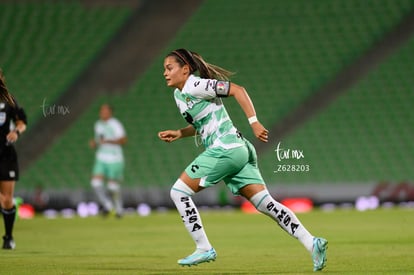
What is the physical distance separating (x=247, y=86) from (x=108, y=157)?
484 centimetres

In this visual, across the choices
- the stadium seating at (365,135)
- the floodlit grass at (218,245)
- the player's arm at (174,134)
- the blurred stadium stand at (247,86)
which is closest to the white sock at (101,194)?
the floodlit grass at (218,245)

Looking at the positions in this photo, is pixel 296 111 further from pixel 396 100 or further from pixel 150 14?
pixel 150 14

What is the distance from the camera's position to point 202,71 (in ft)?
27.5

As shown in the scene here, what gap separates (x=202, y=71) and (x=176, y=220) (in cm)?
996

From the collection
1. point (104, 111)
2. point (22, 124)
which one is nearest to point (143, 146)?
point (104, 111)

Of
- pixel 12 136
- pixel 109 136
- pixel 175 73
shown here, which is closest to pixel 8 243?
pixel 12 136

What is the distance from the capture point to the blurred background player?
19531 millimetres

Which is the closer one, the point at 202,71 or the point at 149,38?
the point at 202,71

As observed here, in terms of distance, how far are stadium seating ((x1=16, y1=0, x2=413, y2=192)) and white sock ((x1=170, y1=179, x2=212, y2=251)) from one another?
1392 cm

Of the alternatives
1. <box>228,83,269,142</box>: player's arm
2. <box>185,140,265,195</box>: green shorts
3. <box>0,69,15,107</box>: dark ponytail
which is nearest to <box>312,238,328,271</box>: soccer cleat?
<box>185,140,265,195</box>: green shorts

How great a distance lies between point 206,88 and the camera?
8031mm

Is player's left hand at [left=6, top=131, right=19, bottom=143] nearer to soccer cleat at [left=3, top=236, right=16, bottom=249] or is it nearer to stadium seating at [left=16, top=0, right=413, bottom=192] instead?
soccer cleat at [left=3, top=236, right=16, bottom=249]

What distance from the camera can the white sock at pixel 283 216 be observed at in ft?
26.6

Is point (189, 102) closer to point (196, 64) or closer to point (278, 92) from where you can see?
point (196, 64)
